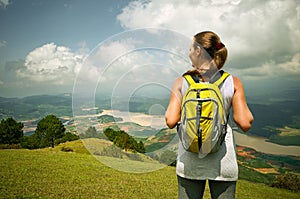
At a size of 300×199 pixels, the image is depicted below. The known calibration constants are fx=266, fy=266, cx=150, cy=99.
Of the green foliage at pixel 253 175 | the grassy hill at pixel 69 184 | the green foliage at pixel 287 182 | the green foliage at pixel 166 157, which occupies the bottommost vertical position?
the green foliage at pixel 253 175

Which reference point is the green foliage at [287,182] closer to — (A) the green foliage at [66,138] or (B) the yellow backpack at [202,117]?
(B) the yellow backpack at [202,117]

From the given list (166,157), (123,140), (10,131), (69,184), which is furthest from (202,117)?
(10,131)

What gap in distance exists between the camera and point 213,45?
2389 millimetres

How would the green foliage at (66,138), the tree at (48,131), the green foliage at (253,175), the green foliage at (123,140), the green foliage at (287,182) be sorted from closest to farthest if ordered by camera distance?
the green foliage at (123,140) → the green foliage at (287,182) → the tree at (48,131) → the green foliage at (66,138) → the green foliage at (253,175)

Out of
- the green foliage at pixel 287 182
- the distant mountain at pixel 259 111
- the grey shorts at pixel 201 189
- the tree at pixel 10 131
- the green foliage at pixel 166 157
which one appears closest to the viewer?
the grey shorts at pixel 201 189

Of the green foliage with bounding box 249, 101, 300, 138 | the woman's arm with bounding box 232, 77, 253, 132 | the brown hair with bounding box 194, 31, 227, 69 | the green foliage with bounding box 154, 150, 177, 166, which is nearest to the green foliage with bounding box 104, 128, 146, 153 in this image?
the green foliage with bounding box 154, 150, 177, 166

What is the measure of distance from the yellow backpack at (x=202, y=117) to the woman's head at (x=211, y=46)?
294 mm

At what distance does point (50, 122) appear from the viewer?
54719 mm

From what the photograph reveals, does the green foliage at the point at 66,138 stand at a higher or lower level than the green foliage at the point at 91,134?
lower

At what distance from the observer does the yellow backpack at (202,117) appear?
2.21 meters

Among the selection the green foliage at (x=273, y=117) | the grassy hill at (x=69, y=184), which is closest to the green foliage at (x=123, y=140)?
the grassy hill at (x=69, y=184)

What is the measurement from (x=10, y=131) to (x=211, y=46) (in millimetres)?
61840

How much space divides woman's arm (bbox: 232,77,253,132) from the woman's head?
0.24 m

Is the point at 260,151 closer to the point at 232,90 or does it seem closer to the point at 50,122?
the point at 50,122
